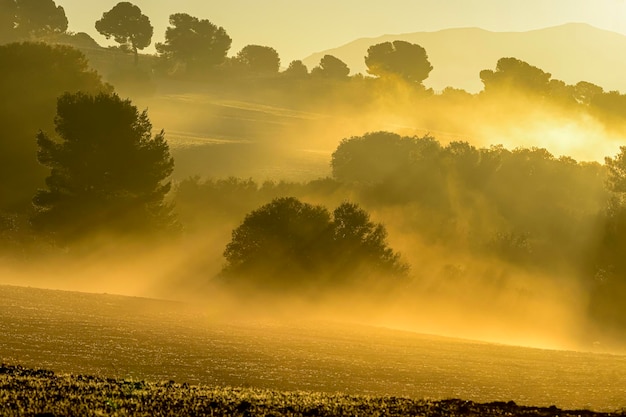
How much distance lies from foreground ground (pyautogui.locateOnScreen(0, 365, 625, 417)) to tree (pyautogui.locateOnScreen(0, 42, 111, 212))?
171 feet

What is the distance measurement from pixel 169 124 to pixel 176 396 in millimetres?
108761

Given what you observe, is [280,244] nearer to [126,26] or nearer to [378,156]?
[378,156]

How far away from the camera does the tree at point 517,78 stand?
177750mm

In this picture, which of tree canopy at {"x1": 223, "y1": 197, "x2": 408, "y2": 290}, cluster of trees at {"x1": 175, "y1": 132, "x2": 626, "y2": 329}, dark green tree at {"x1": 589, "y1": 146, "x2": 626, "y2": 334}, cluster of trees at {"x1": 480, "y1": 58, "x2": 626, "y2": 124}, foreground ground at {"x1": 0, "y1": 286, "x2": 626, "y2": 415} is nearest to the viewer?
foreground ground at {"x1": 0, "y1": 286, "x2": 626, "y2": 415}

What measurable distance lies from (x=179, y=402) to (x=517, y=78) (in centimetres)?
16994

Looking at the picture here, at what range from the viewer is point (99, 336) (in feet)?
106

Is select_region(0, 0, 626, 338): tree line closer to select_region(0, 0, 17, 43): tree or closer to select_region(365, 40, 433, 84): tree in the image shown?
select_region(0, 0, 17, 43): tree

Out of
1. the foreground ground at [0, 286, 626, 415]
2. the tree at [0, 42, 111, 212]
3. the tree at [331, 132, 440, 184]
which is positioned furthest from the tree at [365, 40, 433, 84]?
the foreground ground at [0, 286, 626, 415]

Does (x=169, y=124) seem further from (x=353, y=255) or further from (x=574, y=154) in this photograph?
(x=353, y=255)

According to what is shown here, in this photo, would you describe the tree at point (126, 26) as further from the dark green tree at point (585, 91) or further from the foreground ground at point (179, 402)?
the foreground ground at point (179, 402)

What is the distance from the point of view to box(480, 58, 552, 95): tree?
178 m

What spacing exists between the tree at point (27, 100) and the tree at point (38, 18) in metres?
86.7

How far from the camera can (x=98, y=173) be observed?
216 ft

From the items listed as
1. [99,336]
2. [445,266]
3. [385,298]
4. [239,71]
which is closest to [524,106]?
[239,71]
